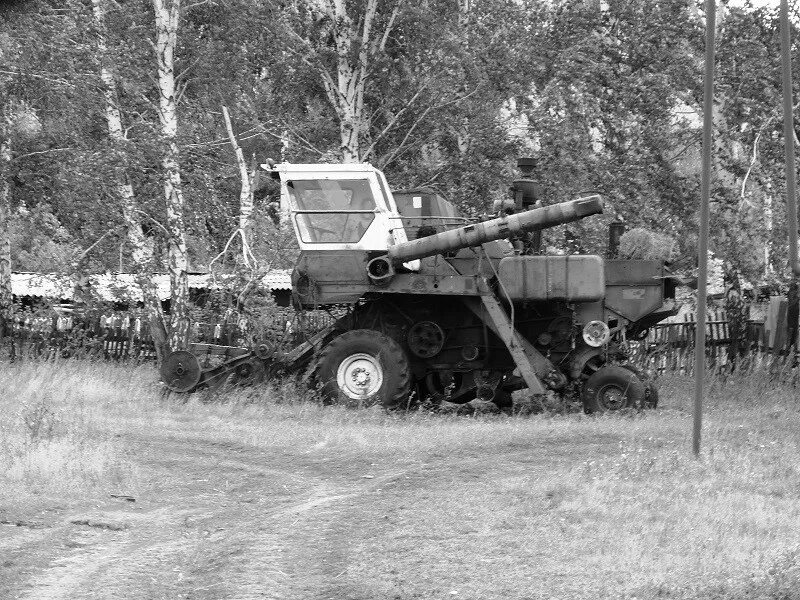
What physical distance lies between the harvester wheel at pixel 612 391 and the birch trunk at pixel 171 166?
9042mm

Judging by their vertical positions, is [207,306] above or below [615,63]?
below

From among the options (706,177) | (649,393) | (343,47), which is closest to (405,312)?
(649,393)

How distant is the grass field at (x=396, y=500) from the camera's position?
27.8 ft

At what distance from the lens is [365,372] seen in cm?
1794

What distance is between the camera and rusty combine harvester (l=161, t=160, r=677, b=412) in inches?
686

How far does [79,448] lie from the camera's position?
13.2 m

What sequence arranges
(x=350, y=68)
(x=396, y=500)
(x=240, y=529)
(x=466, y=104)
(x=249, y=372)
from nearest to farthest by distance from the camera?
(x=240, y=529) < (x=396, y=500) < (x=249, y=372) < (x=350, y=68) < (x=466, y=104)

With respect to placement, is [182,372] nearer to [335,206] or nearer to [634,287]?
[335,206]

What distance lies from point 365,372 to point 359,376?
10cm

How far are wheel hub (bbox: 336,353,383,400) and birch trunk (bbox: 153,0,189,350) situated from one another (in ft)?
21.9

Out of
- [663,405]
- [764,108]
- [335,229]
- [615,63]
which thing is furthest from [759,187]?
[335,229]

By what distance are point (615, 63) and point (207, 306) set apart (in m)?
10.3

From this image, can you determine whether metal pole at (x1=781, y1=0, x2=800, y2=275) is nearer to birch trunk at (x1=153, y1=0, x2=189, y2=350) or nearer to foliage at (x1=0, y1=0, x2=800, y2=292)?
foliage at (x1=0, y1=0, x2=800, y2=292)

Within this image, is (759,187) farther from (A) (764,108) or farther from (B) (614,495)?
(B) (614,495)
